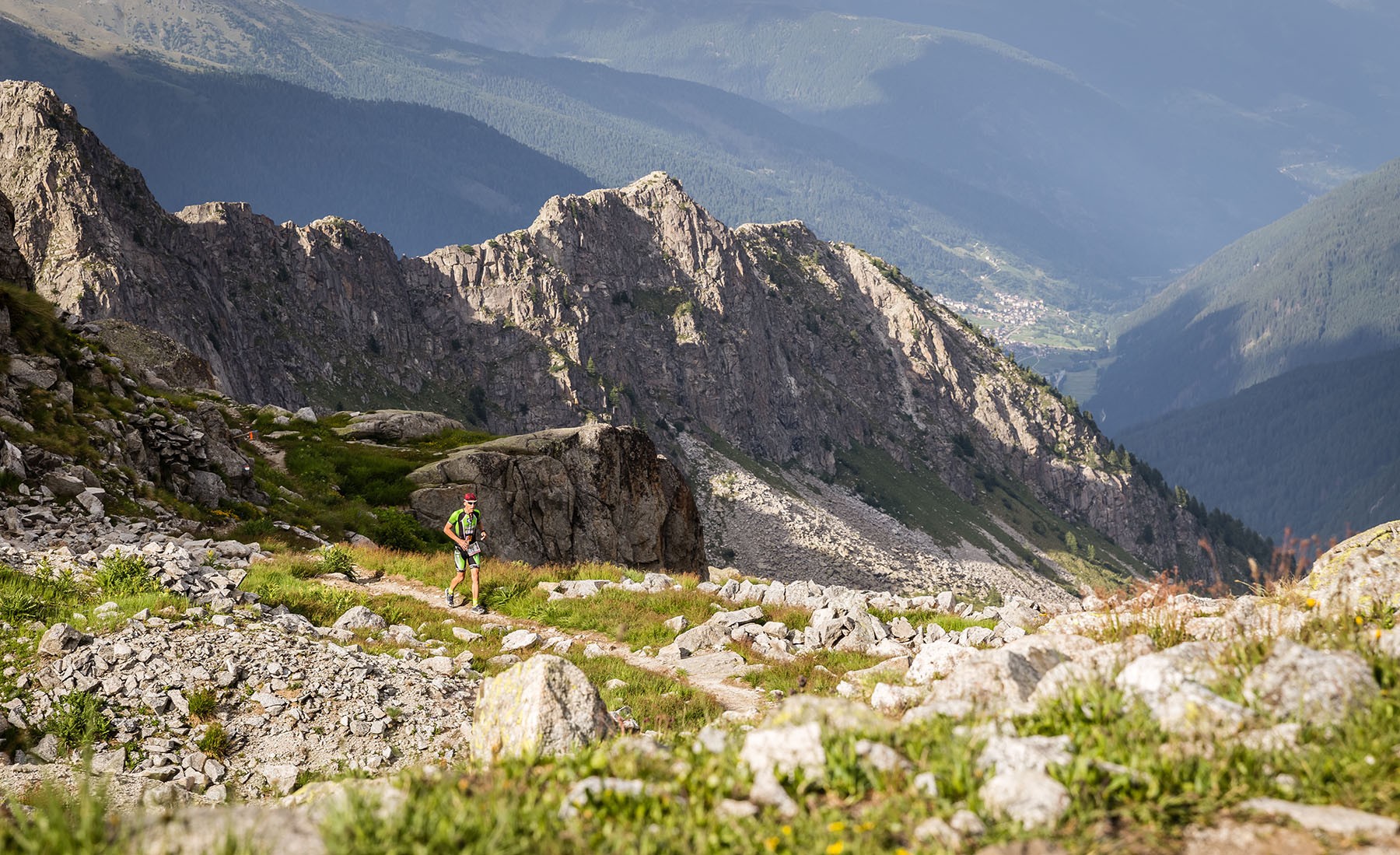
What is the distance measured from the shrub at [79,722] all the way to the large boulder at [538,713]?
577 cm

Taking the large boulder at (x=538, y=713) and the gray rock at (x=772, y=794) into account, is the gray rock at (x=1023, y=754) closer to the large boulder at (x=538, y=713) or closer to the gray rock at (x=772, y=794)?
the gray rock at (x=772, y=794)

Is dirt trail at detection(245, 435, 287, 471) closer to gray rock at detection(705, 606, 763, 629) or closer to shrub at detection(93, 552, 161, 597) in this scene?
shrub at detection(93, 552, 161, 597)

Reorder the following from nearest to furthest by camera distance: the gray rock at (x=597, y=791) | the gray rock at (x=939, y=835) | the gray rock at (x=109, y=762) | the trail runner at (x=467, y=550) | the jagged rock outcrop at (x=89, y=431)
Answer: the gray rock at (x=939, y=835)
the gray rock at (x=597, y=791)
the gray rock at (x=109, y=762)
the trail runner at (x=467, y=550)
the jagged rock outcrop at (x=89, y=431)

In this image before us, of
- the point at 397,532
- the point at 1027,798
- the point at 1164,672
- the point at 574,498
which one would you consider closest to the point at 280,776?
the point at 1027,798

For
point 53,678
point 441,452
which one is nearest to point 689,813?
point 53,678

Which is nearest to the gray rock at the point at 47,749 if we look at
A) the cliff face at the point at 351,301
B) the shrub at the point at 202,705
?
the shrub at the point at 202,705

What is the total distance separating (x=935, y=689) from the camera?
445 inches

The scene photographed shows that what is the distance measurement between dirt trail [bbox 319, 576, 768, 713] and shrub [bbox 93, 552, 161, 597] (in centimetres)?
511

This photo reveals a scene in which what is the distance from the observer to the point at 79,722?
41.4 feet

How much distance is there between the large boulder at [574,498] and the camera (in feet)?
135

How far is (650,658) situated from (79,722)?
10.6 m

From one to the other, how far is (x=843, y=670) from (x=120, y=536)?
60.9ft

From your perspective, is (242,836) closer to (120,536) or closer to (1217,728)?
(1217,728)

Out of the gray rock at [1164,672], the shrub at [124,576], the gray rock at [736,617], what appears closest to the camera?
the gray rock at [1164,672]
